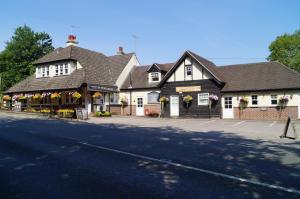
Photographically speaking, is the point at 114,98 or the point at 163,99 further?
the point at 114,98

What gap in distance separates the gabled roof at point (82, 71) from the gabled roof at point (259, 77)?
13.9 meters

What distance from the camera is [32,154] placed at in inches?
378

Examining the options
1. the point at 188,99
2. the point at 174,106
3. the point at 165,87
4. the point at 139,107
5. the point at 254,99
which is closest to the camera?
the point at 254,99

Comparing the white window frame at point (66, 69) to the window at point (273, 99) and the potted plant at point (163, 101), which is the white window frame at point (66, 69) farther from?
the window at point (273, 99)

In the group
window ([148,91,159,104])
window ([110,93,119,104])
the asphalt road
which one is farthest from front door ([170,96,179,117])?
the asphalt road

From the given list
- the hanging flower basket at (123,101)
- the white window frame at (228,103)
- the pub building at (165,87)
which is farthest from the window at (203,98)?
the hanging flower basket at (123,101)

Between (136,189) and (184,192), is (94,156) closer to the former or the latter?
(136,189)

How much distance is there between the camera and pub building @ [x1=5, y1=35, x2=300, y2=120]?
91.5 feet

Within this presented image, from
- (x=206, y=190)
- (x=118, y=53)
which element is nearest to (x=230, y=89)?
(x=118, y=53)

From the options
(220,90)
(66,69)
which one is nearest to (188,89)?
(220,90)

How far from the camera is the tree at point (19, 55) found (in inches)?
2290

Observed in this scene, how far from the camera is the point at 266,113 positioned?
2762 cm

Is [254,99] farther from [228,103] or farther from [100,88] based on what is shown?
[100,88]

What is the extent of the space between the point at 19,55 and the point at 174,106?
42167mm
